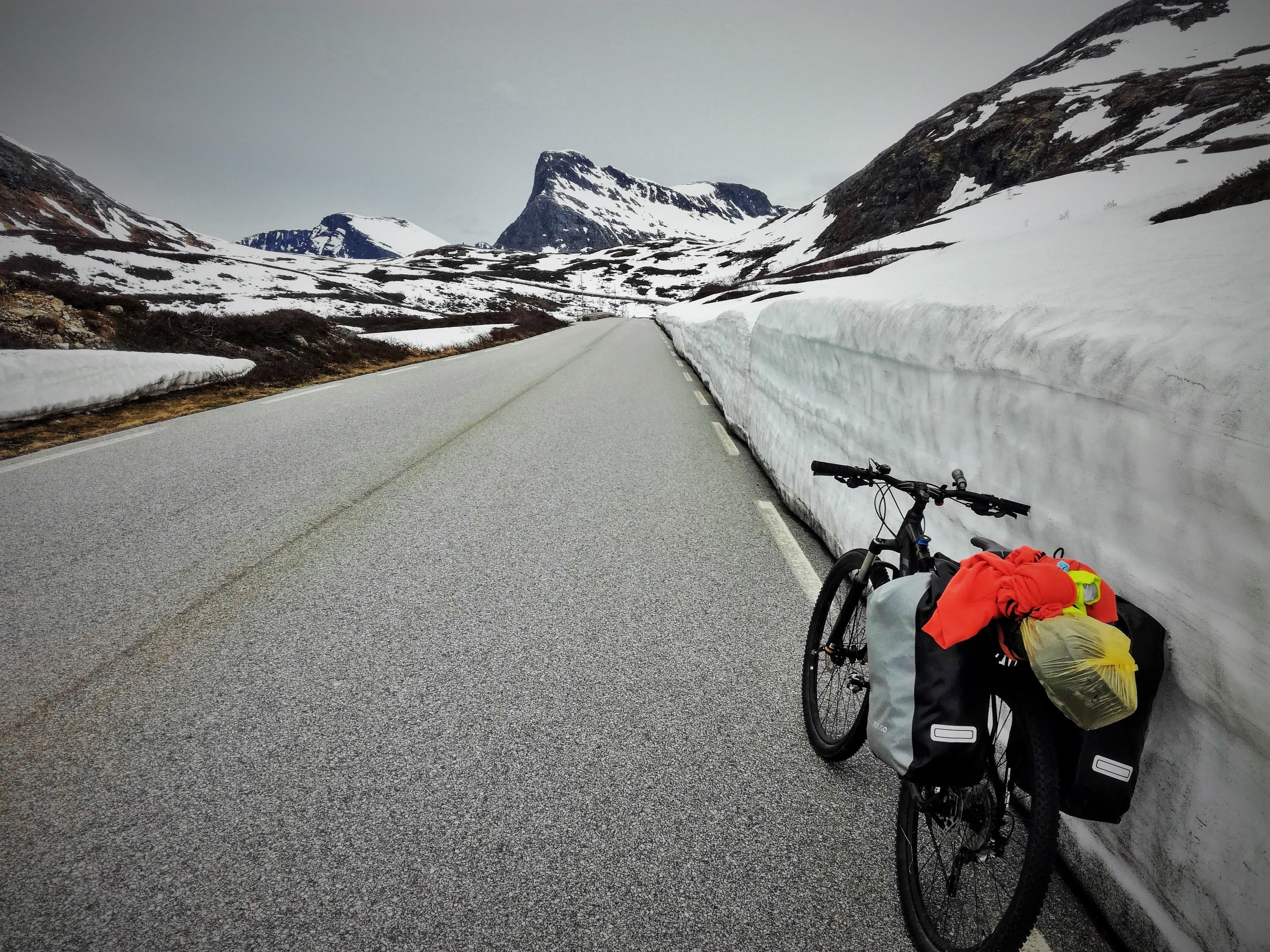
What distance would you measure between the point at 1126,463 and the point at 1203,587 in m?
0.44

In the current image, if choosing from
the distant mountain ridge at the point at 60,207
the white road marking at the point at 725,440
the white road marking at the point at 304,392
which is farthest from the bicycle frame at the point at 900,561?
the distant mountain ridge at the point at 60,207

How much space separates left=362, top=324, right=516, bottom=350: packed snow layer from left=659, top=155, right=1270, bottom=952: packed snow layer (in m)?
17.5

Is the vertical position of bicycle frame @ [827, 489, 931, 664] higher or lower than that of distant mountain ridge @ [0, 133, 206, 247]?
lower

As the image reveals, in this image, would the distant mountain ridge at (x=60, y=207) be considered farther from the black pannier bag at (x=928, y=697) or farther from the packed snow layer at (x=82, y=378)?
the black pannier bag at (x=928, y=697)

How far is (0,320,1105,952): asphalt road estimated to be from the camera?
5.44 ft

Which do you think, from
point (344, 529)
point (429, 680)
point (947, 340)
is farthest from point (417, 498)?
point (947, 340)

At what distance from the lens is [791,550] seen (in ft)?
13.4

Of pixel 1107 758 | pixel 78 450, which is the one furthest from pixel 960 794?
pixel 78 450

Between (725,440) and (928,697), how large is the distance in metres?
6.14

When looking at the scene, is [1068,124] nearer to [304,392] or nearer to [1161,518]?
[304,392]

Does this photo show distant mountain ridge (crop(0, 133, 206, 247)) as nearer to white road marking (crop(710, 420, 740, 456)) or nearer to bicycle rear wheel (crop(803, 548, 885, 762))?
white road marking (crop(710, 420, 740, 456))

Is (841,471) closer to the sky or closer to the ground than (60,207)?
closer to the ground

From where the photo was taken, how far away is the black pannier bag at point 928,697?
1344mm

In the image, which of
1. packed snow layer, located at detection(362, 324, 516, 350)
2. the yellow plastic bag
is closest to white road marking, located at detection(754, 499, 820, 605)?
the yellow plastic bag
